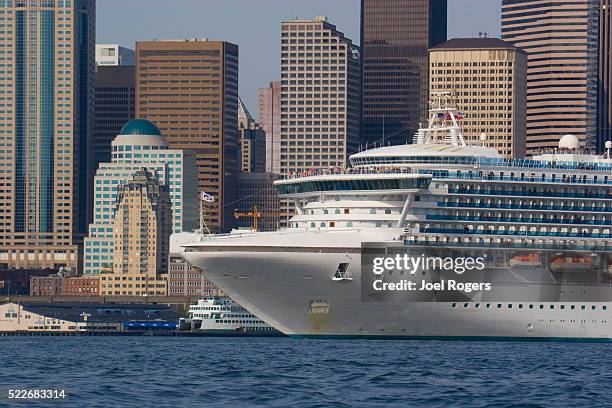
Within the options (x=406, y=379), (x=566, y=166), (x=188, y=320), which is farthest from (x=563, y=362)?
(x=188, y=320)

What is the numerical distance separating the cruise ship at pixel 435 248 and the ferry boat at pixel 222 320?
6332cm

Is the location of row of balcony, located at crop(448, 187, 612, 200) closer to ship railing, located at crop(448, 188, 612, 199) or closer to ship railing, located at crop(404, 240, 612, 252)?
ship railing, located at crop(448, 188, 612, 199)

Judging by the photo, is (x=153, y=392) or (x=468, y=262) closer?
(x=153, y=392)

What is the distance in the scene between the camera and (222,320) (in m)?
187

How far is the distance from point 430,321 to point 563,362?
72.2 feet

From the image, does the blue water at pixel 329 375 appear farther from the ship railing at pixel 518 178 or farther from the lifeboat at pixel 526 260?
the ship railing at pixel 518 178

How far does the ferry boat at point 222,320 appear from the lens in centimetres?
18000

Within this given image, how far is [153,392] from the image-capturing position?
68.5m

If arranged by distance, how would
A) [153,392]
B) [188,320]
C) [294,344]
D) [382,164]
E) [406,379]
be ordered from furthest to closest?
[188,320]
[382,164]
[294,344]
[406,379]
[153,392]

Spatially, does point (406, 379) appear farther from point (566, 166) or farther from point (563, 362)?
point (566, 166)

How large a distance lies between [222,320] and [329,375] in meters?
110

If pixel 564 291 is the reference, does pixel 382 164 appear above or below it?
above

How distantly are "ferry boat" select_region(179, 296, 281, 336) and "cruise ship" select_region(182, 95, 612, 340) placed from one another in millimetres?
63322

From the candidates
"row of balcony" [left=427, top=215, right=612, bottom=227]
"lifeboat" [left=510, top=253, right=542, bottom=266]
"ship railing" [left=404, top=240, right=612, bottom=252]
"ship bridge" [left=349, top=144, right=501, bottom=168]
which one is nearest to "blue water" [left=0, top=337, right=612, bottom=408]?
"ship railing" [left=404, top=240, right=612, bottom=252]
